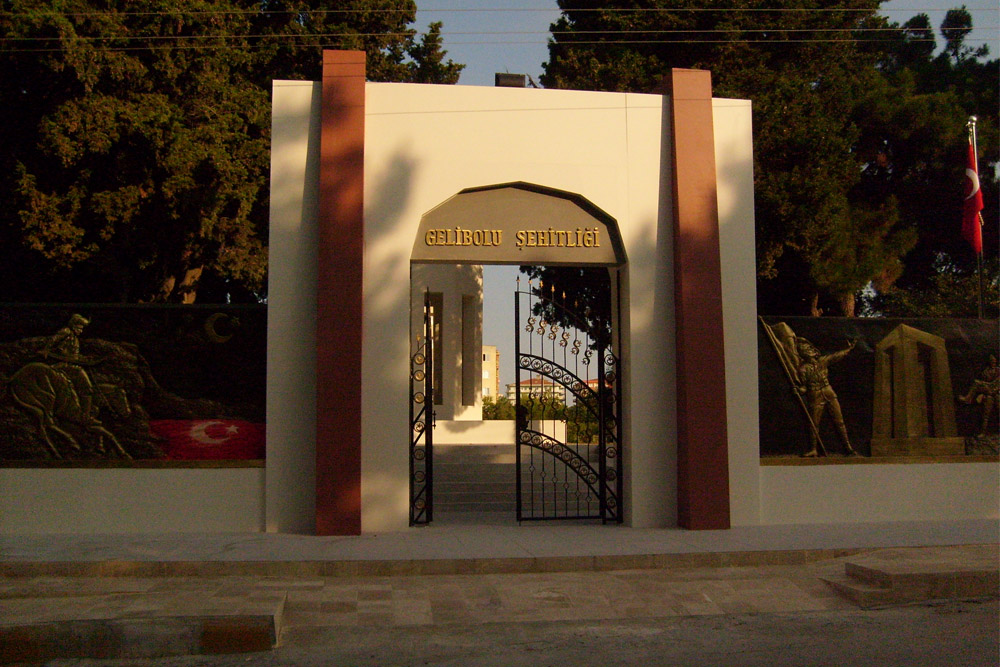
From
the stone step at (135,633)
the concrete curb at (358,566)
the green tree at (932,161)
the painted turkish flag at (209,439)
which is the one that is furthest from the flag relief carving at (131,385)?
the green tree at (932,161)

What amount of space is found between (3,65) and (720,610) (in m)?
16.8

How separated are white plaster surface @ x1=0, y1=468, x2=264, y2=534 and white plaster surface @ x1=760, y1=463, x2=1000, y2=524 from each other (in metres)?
6.16

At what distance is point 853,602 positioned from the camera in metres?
7.99

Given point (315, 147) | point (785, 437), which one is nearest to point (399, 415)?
point (315, 147)

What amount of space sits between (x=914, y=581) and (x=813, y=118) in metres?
14.1

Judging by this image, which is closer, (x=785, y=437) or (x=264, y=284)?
(x=785, y=437)

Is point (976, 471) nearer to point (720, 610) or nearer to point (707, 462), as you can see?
point (707, 462)

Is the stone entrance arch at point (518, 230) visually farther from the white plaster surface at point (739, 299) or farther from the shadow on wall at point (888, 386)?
the shadow on wall at point (888, 386)

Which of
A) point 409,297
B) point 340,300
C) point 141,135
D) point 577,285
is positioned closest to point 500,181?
point 409,297

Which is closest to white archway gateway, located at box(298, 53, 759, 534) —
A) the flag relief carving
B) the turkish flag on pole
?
the flag relief carving

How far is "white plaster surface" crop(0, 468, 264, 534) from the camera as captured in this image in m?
11.0

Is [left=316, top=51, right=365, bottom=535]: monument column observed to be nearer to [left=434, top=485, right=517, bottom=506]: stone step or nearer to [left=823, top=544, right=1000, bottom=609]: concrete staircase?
[left=434, top=485, right=517, bottom=506]: stone step

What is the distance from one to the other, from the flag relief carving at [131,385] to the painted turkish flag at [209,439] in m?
0.01

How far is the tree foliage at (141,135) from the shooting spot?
1750 cm
